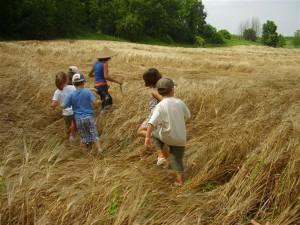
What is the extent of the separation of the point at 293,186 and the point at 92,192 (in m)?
1.69

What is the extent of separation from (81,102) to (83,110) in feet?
0.38

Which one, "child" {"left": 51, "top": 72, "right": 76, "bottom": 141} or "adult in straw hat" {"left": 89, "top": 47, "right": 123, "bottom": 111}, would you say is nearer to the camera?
"child" {"left": 51, "top": 72, "right": 76, "bottom": 141}

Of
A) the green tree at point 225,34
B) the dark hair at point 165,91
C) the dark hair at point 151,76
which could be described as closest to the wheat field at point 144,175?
the dark hair at point 165,91

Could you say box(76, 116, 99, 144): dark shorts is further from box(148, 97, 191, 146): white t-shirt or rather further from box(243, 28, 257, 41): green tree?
box(243, 28, 257, 41): green tree

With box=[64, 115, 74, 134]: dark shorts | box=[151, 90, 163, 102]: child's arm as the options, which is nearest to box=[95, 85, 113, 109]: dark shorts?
box=[64, 115, 74, 134]: dark shorts

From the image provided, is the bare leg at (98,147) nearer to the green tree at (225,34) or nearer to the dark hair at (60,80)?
the dark hair at (60,80)

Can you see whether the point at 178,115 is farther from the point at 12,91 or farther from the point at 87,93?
the point at 12,91

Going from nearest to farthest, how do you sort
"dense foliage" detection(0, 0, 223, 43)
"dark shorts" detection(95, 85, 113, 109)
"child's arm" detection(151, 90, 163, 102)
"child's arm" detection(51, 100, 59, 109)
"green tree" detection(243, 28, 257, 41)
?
"child's arm" detection(151, 90, 163, 102)
"child's arm" detection(51, 100, 59, 109)
"dark shorts" detection(95, 85, 113, 109)
"dense foliage" detection(0, 0, 223, 43)
"green tree" detection(243, 28, 257, 41)

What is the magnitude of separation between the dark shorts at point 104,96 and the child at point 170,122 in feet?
10.5

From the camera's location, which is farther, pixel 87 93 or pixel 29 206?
pixel 87 93

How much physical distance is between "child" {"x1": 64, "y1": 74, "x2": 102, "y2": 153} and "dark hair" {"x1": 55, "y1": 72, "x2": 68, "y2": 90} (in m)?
0.64

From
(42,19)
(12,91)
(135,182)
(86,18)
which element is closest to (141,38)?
(86,18)

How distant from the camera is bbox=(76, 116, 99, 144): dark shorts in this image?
612cm

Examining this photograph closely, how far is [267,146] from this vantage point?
171 inches
